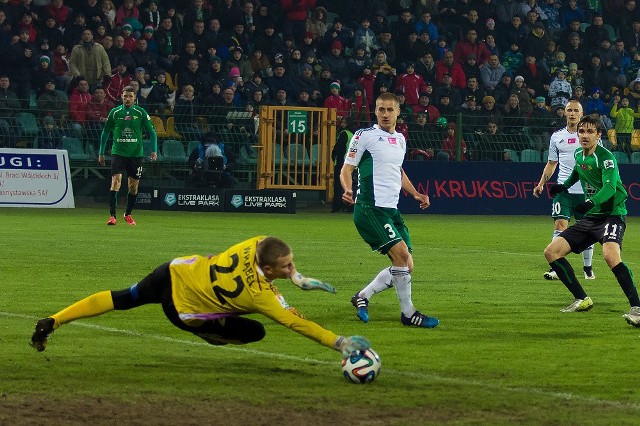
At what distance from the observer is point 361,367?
292 inches

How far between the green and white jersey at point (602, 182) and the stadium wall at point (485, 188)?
16.6 metres

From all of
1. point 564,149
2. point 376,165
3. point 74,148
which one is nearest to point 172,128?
point 74,148

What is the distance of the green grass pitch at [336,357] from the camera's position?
671 centimetres

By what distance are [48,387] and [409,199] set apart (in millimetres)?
21493

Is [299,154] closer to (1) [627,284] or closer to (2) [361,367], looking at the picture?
(1) [627,284]

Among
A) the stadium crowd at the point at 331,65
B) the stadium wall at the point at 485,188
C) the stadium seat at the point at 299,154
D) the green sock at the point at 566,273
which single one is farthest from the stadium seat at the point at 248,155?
the green sock at the point at 566,273

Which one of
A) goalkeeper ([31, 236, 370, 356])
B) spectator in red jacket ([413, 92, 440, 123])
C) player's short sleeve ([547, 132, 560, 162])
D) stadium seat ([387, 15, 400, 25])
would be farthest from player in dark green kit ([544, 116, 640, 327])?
stadium seat ([387, 15, 400, 25])

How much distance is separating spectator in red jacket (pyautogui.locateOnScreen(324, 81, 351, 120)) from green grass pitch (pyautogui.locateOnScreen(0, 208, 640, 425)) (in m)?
12.7

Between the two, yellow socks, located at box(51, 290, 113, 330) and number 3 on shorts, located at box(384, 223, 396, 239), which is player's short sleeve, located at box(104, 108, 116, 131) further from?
yellow socks, located at box(51, 290, 113, 330)

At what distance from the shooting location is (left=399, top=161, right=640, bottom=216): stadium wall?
92.6 ft

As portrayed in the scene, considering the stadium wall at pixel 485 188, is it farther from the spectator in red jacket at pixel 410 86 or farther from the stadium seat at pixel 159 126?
the stadium seat at pixel 159 126

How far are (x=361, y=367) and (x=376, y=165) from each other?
11.7ft

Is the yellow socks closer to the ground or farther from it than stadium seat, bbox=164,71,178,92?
closer to the ground

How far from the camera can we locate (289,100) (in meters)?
29.1
